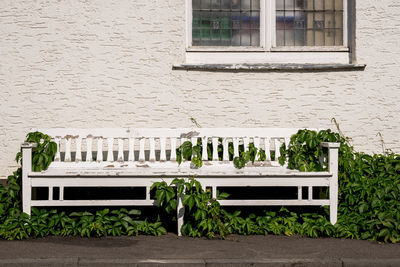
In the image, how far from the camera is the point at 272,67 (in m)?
8.78

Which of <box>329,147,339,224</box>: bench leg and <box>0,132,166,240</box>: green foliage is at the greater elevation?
<box>329,147,339,224</box>: bench leg

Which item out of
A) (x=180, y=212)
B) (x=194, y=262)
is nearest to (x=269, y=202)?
(x=180, y=212)

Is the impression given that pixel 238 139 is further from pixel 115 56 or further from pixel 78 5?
pixel 78 5

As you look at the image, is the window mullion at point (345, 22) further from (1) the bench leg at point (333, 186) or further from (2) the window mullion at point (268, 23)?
(1) the bench leg at point (333, 186)

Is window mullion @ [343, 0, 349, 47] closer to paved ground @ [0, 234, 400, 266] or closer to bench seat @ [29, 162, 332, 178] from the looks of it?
bench seat @ [29, 162, 332, 178]

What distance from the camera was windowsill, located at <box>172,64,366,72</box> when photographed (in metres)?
8.76

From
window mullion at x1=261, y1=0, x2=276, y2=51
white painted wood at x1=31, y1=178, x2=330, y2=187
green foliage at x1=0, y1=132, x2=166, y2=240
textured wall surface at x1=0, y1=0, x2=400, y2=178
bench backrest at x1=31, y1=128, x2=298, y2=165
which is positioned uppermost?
window mullion at x1=261, y1=0, x2=276, y2=51

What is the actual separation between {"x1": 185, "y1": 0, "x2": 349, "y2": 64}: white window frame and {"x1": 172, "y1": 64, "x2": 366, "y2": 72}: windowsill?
7.7 inches

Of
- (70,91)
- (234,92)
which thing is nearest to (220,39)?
(234,92)

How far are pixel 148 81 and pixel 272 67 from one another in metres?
1.80

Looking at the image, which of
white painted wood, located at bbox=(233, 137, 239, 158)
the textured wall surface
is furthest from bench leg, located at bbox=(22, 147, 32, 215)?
white painted wood, located at bbox=(233, 137, 239, 158)

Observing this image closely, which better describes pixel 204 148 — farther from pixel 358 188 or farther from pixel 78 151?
pixel 358 188

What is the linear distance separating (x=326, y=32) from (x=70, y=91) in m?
3.87

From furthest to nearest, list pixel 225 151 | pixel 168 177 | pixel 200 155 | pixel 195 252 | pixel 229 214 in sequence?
1. pixel 225 151
2. pixel 200 155
3. pixel 229 214
4. pixel 168 177
5. pixel 195 252
